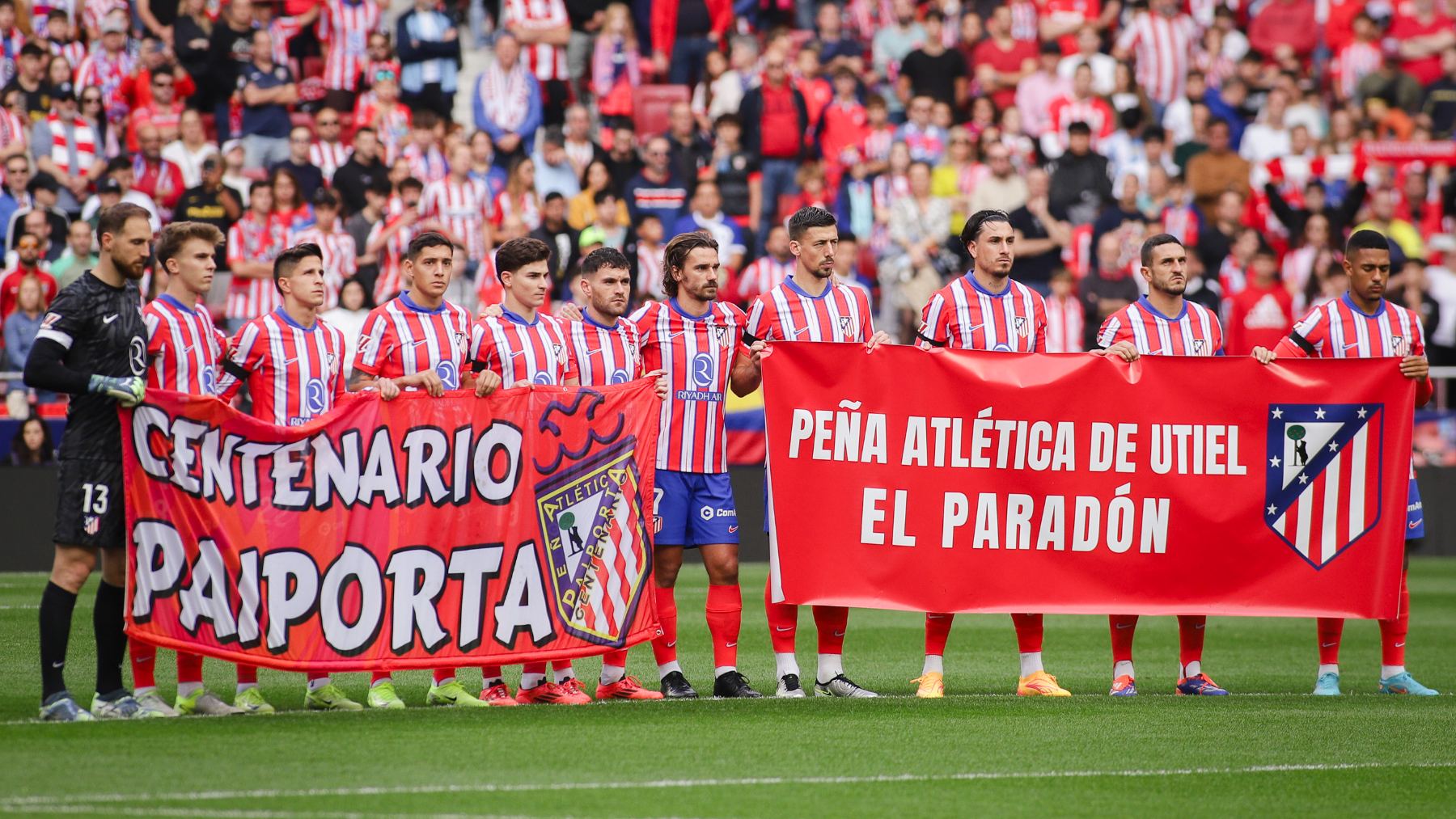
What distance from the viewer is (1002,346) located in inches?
383

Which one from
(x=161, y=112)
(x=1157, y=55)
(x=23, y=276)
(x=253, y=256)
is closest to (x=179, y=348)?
(x=23, y=276)

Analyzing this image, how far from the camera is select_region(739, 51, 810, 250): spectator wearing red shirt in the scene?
20.8m

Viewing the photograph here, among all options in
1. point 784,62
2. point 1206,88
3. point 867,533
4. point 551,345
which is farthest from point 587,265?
point 1206,88

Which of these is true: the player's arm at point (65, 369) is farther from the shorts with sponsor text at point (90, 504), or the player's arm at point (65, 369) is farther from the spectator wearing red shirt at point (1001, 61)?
the spectator wearing red shirt at point (1001, 61)

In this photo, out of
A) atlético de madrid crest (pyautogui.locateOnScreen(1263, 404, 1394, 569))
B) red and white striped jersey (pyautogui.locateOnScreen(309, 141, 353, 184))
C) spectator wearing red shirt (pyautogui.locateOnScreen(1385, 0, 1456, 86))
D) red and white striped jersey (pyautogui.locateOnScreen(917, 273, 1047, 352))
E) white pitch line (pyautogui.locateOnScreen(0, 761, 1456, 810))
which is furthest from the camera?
spectator wearing red shirt (pyautogui.locateOnScreen(1385, 0, 1456, 86))

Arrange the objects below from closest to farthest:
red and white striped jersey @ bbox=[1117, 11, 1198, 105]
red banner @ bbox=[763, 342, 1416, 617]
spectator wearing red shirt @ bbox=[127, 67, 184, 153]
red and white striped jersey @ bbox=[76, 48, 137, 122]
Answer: red banner @ bbox=[763, 342, 1416, 617] → spectator wearing red shirt @ bbox=[127, 67, 184, 153] → red and white striped jersey @ bbox=[76, 48, 137, 122] → red and white striped jersey @ bbox=[1117, 11, 1198, 105]

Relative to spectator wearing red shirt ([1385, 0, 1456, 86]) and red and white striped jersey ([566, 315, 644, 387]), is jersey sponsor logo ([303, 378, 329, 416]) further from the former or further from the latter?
spectator wearing red shirt ([1385, 0, 1456, 86])

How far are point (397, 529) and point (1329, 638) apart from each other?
194 inches

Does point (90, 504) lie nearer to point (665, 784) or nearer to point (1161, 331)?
point (665, 784)

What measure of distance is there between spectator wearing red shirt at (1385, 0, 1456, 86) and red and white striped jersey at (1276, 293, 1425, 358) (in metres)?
16.1

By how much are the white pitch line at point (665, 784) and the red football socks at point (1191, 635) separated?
214cm

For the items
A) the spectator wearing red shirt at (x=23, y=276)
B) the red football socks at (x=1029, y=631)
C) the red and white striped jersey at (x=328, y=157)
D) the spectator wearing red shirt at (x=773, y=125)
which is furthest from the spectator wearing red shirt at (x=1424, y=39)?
the red football socks at (x=1029, y=631)

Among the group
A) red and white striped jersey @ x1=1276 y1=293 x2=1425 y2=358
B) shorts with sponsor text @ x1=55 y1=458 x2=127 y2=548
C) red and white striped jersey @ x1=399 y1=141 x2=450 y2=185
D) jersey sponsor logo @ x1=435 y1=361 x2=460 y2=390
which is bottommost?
shorts with sponsor text @ x1=55 y1=458 x2=127 y2=548

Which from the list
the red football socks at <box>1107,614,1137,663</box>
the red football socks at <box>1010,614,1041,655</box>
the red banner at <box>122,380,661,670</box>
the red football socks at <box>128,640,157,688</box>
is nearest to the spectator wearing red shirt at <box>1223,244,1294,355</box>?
the red football socks at <box>1107,614,1137,663</box>
